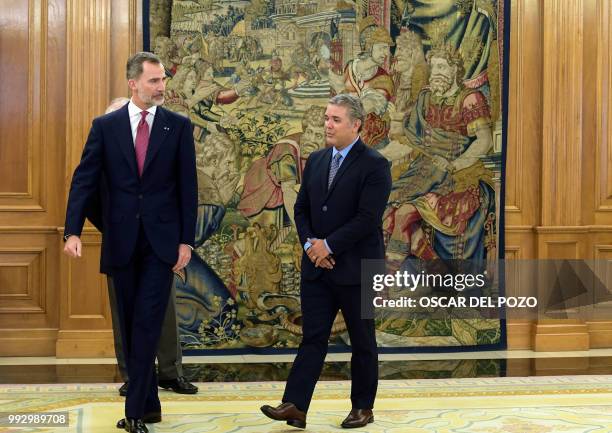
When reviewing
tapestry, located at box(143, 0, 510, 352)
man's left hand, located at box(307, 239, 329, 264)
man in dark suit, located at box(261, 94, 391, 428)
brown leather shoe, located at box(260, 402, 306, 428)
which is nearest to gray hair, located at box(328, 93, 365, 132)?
man in dark suit, located at box(261, 94, 391, 428)

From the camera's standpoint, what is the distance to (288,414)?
4.29 meters

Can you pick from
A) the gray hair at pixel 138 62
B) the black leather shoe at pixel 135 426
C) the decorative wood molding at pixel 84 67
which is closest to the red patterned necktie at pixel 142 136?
the gray hair at pixel 138 62

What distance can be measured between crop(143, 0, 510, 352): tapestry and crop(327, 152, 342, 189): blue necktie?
2.27 meters

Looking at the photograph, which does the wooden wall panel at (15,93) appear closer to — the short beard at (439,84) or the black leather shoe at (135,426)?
the short beard at (439,84)

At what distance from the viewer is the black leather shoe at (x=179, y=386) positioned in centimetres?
531

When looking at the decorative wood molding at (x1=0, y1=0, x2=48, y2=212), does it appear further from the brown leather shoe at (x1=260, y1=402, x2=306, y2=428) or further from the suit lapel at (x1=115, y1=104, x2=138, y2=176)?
the brown leather shoe at (x1=260, y1=402, x2=306, y2=428)

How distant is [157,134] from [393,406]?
1.92 meters

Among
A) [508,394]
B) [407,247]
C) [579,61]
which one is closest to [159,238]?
[508,394]

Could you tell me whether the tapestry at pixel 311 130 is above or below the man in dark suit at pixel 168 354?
above

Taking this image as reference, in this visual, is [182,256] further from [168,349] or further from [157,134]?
[168,349]

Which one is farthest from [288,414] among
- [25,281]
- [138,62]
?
[25,281]

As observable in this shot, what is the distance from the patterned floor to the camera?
4465 mm

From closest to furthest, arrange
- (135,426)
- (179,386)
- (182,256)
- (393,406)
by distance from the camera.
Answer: (135,426), (182,256), (393,406), (179,386)

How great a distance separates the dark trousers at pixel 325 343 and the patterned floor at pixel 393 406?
19cm
